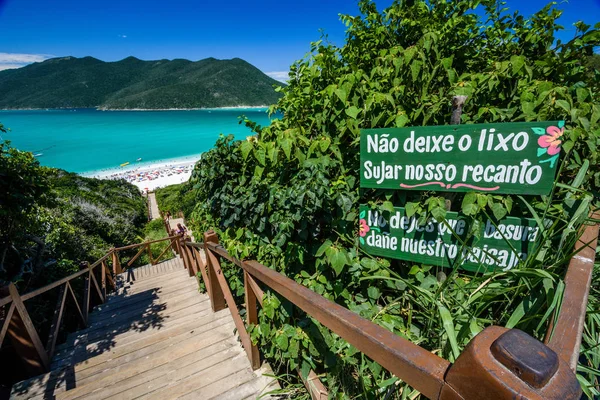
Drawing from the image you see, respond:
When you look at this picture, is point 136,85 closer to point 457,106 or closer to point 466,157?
point 457,106

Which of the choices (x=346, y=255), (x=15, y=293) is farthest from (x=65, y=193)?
(x=346, y=255)

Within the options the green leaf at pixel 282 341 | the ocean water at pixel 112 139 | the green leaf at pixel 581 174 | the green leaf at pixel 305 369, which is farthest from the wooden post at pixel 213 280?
the ocean water at pixel 112 139

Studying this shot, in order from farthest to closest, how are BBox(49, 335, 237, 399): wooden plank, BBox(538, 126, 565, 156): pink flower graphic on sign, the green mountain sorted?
the green mountain < BBox(49, 335, 237, 399): wooden plank < BBox(538, 126, 565, 156): pink flower graphic on sign

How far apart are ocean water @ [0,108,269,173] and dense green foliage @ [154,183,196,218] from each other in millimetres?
11498

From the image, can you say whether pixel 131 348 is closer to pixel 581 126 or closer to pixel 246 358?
pixel 246 358

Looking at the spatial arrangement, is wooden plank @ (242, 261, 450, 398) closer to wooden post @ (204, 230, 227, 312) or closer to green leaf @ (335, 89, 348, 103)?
green leaf @ (335, 89, 348, 103)

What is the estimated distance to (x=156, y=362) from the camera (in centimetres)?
267

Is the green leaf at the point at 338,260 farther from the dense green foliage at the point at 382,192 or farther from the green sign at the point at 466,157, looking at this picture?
the green sign at the point at 466,157

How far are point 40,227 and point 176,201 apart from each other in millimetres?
15099

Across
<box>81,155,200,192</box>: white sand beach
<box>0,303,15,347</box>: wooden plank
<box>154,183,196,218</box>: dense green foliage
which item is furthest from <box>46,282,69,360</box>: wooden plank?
<box>81,155,200,192</box>: white sand beach

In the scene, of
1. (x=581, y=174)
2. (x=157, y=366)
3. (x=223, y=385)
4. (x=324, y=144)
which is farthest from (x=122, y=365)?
(x=581, y=174)

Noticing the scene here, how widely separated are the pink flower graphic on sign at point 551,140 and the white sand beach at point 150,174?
30.3m

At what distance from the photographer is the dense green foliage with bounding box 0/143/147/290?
3.64 meters

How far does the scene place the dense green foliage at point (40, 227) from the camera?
11.9 feet
